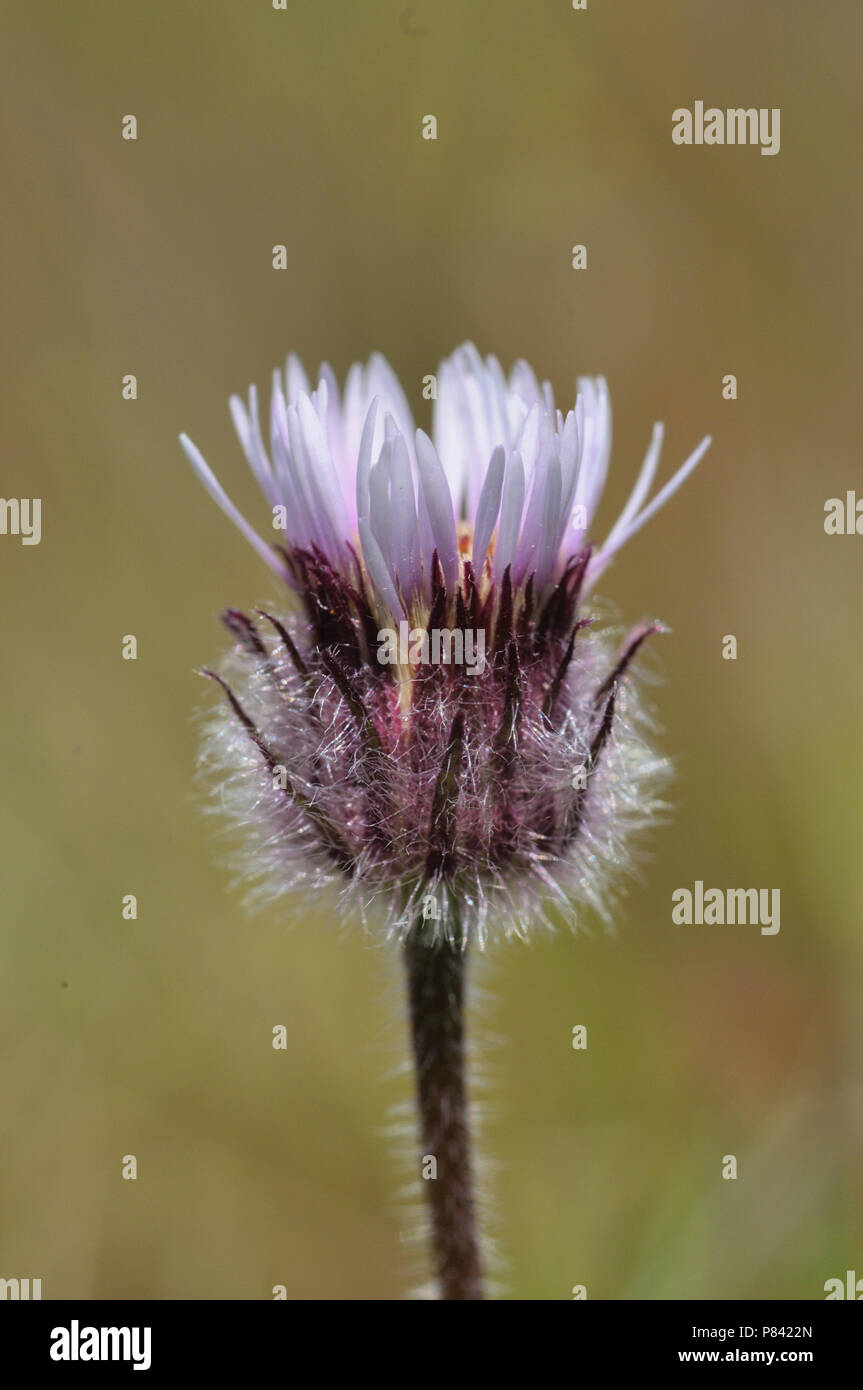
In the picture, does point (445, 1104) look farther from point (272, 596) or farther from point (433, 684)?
point (272, 596)

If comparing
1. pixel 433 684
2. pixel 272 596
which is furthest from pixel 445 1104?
pixel 272 596

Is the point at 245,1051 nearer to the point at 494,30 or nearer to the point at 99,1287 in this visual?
the point at 99,1287

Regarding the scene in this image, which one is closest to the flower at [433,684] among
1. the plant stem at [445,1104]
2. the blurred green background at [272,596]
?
the plant stem at [445,1104]

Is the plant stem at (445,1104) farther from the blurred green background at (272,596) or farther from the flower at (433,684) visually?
the blurred green background at (272,596)

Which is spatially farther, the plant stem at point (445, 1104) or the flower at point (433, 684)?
the plant stem at point (445, 1104)

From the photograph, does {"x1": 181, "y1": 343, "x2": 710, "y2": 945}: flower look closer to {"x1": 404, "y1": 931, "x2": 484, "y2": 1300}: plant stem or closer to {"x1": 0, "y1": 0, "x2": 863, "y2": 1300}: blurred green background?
{"x1": 404, "y1": 931, "x2": 484, "y2": 1300}: plant stem

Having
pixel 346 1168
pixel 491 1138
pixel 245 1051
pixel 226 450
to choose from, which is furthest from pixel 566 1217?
pixel 226 450
